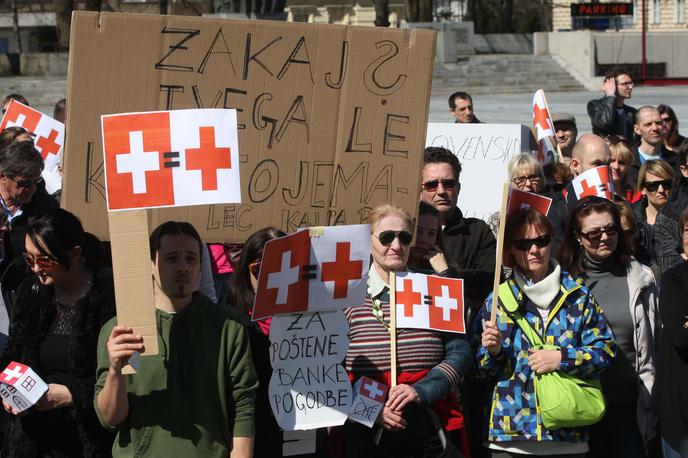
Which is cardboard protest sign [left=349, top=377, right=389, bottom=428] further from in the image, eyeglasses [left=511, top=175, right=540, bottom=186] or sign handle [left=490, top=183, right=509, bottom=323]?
eyeglasses [left=511, top=175, right=540, bottom=186]

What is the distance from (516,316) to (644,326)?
0.65 meters

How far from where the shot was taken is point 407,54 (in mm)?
5301

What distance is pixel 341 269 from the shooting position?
4.45 metres

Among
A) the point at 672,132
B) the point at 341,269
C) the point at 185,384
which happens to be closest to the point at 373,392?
the point at 341,269

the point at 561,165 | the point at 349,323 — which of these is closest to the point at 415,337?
the point at 349,323

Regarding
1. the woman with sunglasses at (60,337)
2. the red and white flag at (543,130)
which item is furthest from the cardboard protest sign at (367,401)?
the red and white flag at (543,130)

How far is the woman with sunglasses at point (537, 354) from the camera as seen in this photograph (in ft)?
15.4

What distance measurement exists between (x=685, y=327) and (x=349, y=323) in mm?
1329

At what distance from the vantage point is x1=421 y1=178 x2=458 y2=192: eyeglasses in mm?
5887

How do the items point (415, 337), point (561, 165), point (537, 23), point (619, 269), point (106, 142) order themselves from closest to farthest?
point (106, 142) → point (415, 337) → point (619, 269) → point (561, 165) → point (537, 23)

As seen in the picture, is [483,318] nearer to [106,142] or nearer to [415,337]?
[415,337]

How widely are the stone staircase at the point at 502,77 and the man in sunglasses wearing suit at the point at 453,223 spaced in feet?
81.7

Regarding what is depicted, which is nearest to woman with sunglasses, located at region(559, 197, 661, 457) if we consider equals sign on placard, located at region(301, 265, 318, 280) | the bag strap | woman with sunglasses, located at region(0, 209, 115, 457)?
the bag strap

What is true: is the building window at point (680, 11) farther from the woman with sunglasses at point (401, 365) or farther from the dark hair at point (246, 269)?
the dark hair at point (246, 269)
